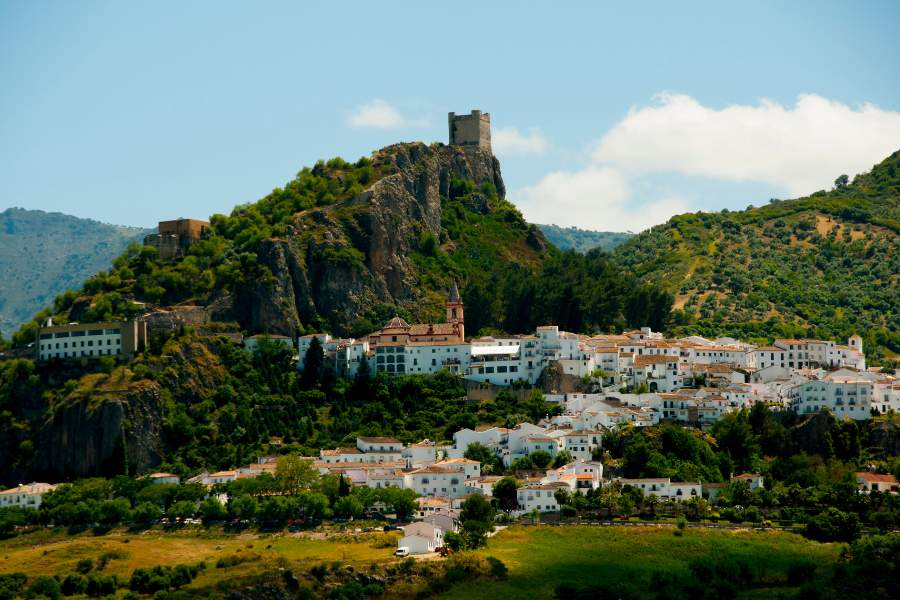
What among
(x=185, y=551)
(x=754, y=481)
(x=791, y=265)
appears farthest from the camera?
(x=791, y=265)

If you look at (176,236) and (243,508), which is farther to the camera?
(176,236)

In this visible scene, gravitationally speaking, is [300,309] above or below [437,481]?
above

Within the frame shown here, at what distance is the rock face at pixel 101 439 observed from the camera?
9881 centimetres

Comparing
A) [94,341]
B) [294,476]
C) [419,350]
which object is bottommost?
[294,476]

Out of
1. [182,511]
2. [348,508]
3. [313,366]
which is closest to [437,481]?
[348,508]

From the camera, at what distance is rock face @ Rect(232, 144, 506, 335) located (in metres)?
117

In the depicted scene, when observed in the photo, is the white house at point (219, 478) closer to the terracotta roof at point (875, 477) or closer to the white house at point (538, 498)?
the white house at point (538, 498)

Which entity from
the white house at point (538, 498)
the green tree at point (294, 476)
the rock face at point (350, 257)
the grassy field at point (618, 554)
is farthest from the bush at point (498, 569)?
the rock face at point (350, 257)

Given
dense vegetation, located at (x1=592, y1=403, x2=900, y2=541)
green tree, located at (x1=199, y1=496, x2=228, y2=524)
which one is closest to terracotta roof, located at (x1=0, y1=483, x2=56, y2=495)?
green tree, located at (x1=199, y1=496, x2=228, y2=524)

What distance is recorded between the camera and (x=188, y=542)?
86.6m

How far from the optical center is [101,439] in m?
99.1

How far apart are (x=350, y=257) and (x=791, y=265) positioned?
176ft

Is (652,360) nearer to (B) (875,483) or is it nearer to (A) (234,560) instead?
(B) (875,483)

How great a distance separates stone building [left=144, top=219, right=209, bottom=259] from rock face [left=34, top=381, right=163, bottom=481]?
23492mm
